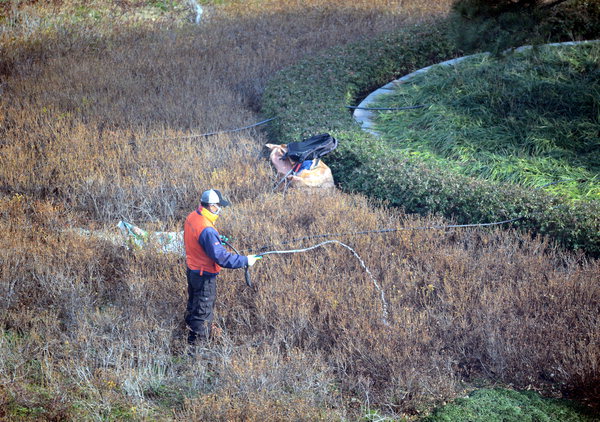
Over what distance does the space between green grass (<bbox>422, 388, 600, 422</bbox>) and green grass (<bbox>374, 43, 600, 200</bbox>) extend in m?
3.25

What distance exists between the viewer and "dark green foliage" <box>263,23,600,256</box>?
6305 millimetres

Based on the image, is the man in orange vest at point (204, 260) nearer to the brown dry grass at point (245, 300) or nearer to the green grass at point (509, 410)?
the brown dry grass at point (245, 300)

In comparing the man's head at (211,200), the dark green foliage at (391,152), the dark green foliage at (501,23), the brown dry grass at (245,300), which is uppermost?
the dark green foliage at (501,23)

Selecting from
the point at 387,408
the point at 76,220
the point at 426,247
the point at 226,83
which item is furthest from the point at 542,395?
the point at 226,83

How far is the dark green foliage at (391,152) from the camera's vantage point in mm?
6305

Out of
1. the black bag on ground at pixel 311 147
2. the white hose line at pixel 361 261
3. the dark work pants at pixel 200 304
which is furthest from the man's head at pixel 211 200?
the black bag on ground at pixel 311 147

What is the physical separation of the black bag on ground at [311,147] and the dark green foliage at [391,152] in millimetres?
165

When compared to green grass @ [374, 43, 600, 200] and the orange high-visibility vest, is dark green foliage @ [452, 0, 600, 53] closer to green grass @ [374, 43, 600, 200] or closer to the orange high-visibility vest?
green grass @ [374, 43, 600, 200]

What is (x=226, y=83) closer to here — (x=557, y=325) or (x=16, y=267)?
(x=16, y=267)

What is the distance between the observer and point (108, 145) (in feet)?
29.3

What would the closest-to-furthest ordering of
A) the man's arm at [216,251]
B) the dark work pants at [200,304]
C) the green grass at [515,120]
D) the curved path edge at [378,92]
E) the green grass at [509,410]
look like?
the green grass at [509,410] < the man's arm at [216,251] < the dark work pants at [200,304] < the green grass at [515,120] < the curved path edge at [378,92]

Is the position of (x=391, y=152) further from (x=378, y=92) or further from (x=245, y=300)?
(x=245, y=300)

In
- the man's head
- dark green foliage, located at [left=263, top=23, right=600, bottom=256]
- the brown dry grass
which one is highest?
the man's head

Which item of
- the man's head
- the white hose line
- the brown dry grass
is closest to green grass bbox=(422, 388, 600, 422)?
the brown dry grass
